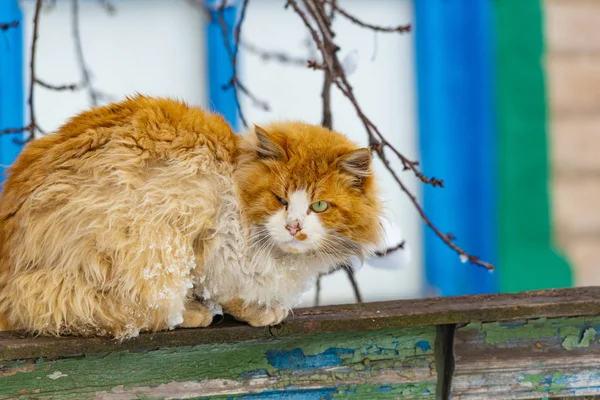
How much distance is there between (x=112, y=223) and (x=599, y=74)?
2.60 meters

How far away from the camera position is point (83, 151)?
1312mm

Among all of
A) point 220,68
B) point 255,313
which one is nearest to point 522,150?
point 220,68

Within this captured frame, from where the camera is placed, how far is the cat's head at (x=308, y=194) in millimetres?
1337

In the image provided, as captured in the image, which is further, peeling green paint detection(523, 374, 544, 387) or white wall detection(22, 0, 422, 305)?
white wall detection(22, 0, 422, 305)

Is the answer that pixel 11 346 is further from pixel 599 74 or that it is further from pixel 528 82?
pixel 599 74

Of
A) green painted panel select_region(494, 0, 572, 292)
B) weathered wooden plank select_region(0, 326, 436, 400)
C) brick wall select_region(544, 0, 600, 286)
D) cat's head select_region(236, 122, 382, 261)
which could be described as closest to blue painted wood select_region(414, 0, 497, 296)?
green painted panel select_region(494, 0, 572, 292)

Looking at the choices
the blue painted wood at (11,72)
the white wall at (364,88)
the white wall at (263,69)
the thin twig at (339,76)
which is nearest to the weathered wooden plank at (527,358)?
the thin twig at (339,76)

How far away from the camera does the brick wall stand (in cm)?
323

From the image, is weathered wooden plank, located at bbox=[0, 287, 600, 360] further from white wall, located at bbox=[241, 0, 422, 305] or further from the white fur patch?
white wall, located at bbox=[241, 0, 422, 305]

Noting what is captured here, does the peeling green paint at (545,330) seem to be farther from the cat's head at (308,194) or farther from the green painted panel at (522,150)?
the green painted panel at (522,150)

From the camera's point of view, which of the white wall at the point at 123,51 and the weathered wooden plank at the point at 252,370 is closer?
the weathered wooden plank at the point at 252,370

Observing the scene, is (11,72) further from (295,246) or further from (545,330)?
(545,330)

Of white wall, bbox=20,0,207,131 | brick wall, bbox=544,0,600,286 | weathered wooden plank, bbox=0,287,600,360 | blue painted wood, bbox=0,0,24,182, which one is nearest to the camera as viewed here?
weathered wooden plank, bbox=0,287,600,360

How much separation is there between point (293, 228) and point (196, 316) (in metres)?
0.22
